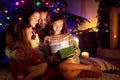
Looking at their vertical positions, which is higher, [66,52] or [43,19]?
[43,19]

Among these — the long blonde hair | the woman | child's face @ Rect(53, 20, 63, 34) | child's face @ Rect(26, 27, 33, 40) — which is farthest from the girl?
the long blonde hair

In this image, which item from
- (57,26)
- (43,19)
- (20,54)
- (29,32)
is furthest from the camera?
(43,19)

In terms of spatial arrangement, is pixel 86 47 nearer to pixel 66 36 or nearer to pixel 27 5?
pixel 27 5

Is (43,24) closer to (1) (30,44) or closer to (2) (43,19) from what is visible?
(2) (43,19)

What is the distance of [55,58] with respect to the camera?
4090mm

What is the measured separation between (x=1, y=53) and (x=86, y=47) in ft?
7.31

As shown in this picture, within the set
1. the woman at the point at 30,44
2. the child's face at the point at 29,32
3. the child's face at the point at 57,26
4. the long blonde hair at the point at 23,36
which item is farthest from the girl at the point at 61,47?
the long blonde hair at the point at 23,36

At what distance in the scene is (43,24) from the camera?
4355 mm

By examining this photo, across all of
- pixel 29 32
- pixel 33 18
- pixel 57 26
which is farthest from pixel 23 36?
pixel 57 26

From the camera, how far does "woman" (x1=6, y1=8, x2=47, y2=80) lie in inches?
152

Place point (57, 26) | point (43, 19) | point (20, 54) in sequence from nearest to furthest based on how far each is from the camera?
point (20, 54), point (57, 26), point (43, 19)

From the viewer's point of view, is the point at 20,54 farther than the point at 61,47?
No

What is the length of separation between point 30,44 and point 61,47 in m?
0.51

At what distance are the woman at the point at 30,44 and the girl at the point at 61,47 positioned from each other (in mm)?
156
